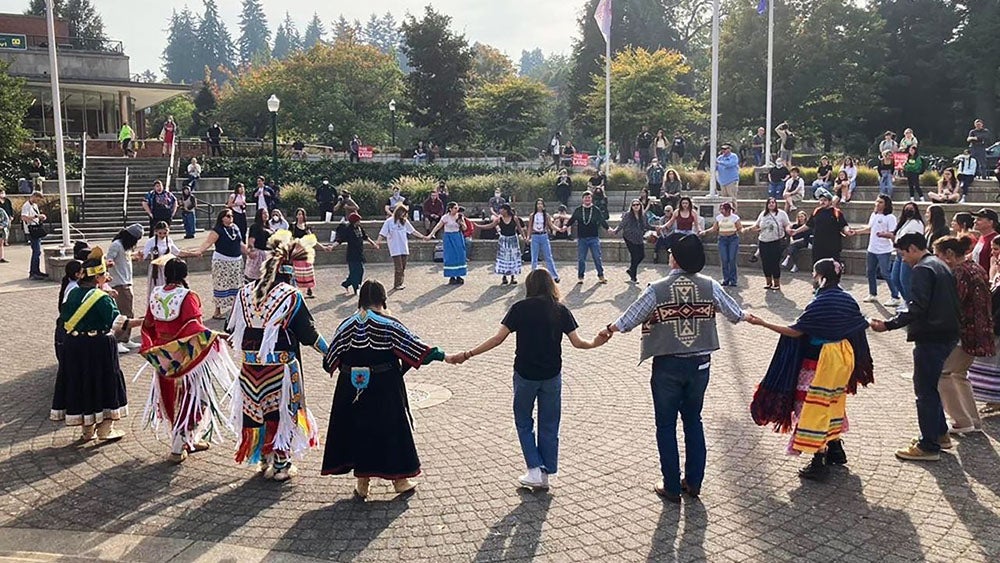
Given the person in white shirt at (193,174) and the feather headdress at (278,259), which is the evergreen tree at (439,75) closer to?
the person in white shirt at (193,174)

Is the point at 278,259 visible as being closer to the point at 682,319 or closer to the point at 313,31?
the point at 682,319

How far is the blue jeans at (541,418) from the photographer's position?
5.74 meters

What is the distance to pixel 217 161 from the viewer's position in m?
31.6

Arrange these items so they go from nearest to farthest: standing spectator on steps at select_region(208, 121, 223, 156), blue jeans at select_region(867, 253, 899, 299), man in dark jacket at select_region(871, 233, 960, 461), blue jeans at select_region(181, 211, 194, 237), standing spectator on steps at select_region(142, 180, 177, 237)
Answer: man in dark jacket at select_region(871, 233, 960, 461), blue jeans at select_region(867, 253, 899, 299), standing spectator on steps at select_region(142, 180, 177, 237), blue jeans at select_region(181, 211, 194, 237), standing spectator on steps at select_region(208, 121, 223, 156)

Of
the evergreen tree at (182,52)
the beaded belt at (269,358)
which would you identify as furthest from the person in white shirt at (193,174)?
the evergreen tree at (182,52)

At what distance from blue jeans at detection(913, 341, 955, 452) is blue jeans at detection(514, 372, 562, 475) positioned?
2933 mm

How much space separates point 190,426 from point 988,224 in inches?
305

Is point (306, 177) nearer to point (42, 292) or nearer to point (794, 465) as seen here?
point (42, 292)

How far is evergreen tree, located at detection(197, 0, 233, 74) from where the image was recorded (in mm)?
150000

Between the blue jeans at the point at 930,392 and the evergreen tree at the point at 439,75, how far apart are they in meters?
37.5

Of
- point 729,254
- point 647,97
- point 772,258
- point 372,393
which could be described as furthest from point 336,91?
point 372,393

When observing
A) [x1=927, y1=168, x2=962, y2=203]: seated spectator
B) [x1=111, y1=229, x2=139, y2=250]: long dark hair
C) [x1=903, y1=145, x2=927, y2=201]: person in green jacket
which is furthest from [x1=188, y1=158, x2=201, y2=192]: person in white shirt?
[x1=927, y1=168, x2=962, y2=203]: seated spectator

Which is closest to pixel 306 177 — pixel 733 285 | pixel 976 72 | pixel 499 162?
pixel 499 162

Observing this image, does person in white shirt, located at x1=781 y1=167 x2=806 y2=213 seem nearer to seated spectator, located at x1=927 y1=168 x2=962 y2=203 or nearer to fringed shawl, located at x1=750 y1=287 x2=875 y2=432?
seated spectator, located at x1=927 y1=168 x2=962 y2=203
